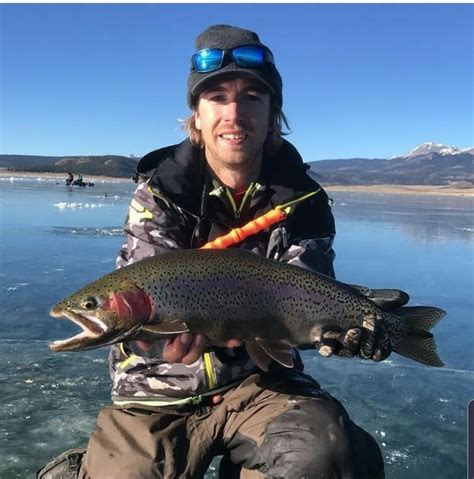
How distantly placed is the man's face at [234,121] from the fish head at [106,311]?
133 cm

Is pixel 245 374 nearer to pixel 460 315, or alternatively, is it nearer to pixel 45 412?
pixel 45 412

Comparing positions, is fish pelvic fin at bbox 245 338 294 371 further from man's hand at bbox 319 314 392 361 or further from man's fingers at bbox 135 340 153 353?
man's fingers at bbox 135 340 153 353

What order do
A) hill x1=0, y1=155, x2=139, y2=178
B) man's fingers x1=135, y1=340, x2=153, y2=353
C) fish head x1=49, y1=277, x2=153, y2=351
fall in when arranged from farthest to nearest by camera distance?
hill x1=0, y1=155, x2=139, y2=178 → man's fingers x1=135, y1=340, x2=153, y2=353 → fish head x1=49, y1=277, x2=153, y2=351

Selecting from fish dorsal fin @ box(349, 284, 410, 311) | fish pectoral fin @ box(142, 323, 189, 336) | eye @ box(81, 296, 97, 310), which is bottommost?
fish pectoral fin @ box(142, 323, 189, 336)

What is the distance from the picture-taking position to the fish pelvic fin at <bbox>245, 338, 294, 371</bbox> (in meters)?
3.04

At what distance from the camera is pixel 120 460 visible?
3.15 meters

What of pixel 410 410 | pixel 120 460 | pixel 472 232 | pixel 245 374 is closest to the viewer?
pixel 120 460

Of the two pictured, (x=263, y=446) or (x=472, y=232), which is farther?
(x=472, y=232)

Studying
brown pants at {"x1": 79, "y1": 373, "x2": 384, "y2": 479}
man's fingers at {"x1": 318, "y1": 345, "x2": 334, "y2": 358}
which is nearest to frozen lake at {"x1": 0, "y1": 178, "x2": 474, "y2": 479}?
brown pants at {"x1": 79, "y1": 373, "x2": 384, "y2": 479}

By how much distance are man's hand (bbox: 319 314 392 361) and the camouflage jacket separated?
0.62 m

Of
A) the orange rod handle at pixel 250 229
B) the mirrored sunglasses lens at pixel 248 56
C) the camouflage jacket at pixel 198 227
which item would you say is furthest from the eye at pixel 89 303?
the mirrored sunglasses lens at pixel 248 56

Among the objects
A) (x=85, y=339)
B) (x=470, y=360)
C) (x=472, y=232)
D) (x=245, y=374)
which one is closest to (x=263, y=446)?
(x=245, y=374)

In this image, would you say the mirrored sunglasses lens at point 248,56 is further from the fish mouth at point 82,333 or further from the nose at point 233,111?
the fish mouth at point 82,333

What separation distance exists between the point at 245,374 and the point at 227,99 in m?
1.78
